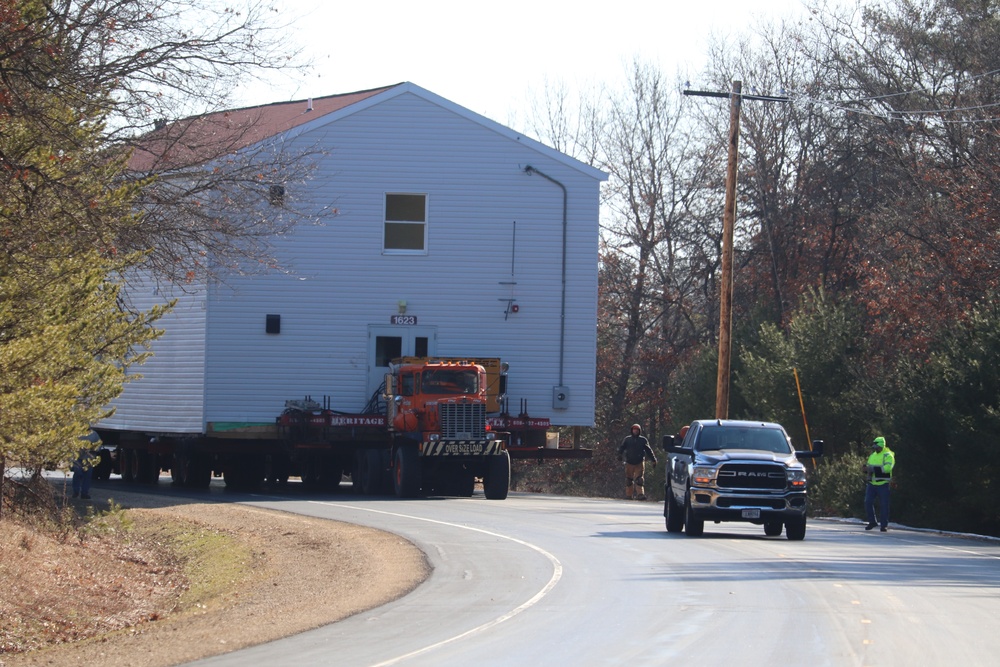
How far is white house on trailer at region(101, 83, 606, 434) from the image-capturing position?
33469 mm

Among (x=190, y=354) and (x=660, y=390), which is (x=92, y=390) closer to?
(x=190, y=354)

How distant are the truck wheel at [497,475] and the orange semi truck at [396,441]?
23mm

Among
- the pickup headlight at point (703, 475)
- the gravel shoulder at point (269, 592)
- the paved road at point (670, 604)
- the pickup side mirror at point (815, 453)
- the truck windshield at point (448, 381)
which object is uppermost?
the truck windshield at point (448, 381)

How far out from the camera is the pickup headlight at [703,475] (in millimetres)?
20703

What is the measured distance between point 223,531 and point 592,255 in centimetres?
1459

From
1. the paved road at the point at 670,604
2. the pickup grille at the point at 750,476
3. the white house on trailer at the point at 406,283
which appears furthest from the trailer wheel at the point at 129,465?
the pickup grille at the point at 750,476

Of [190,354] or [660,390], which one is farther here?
[660,390]

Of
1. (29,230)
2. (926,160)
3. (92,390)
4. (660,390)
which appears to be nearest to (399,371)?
(92,390)

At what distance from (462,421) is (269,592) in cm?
1463

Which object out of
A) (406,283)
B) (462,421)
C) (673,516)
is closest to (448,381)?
(462,421)

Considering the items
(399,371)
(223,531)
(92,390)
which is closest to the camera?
(92,390)

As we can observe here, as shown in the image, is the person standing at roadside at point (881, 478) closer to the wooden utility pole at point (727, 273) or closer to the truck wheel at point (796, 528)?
the truck wheel at point (796, 528)

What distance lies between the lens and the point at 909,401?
95.4 feet

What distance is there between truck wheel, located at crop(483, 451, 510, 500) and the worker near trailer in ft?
11.1
